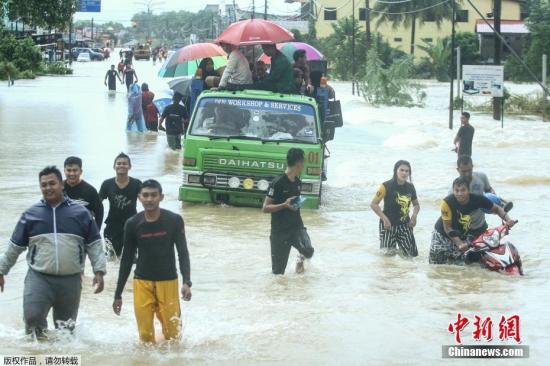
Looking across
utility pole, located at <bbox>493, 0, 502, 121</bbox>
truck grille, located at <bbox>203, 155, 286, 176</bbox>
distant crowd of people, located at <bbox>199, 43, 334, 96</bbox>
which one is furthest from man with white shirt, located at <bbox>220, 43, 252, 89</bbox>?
utility pole, located at <bbox>493, 0, 502, 121</bbox>

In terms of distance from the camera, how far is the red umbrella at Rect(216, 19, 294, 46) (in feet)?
57.2

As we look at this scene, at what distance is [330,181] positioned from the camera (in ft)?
70.5

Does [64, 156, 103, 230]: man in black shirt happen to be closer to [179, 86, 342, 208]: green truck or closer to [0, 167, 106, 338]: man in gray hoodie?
[0, 167, 106, 338]: man in gray hoodie

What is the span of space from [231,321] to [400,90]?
133 ft

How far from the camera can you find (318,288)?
1095cm

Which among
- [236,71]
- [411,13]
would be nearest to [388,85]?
[236,71]

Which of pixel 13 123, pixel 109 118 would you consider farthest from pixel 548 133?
pixel 13 123

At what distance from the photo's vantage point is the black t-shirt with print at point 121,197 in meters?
10.7

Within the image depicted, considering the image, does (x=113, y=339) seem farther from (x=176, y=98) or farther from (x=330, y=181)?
(x=176, y=98)

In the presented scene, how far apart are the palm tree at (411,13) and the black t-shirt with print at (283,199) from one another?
76.4 meters

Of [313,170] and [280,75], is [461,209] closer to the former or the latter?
[313,170]

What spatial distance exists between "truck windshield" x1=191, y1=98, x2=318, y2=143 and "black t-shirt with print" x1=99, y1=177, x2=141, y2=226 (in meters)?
4.88

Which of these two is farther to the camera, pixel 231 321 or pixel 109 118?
pixel 109 118

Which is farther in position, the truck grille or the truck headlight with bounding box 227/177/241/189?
the truck headlight with bounding box 227/177/241/189
